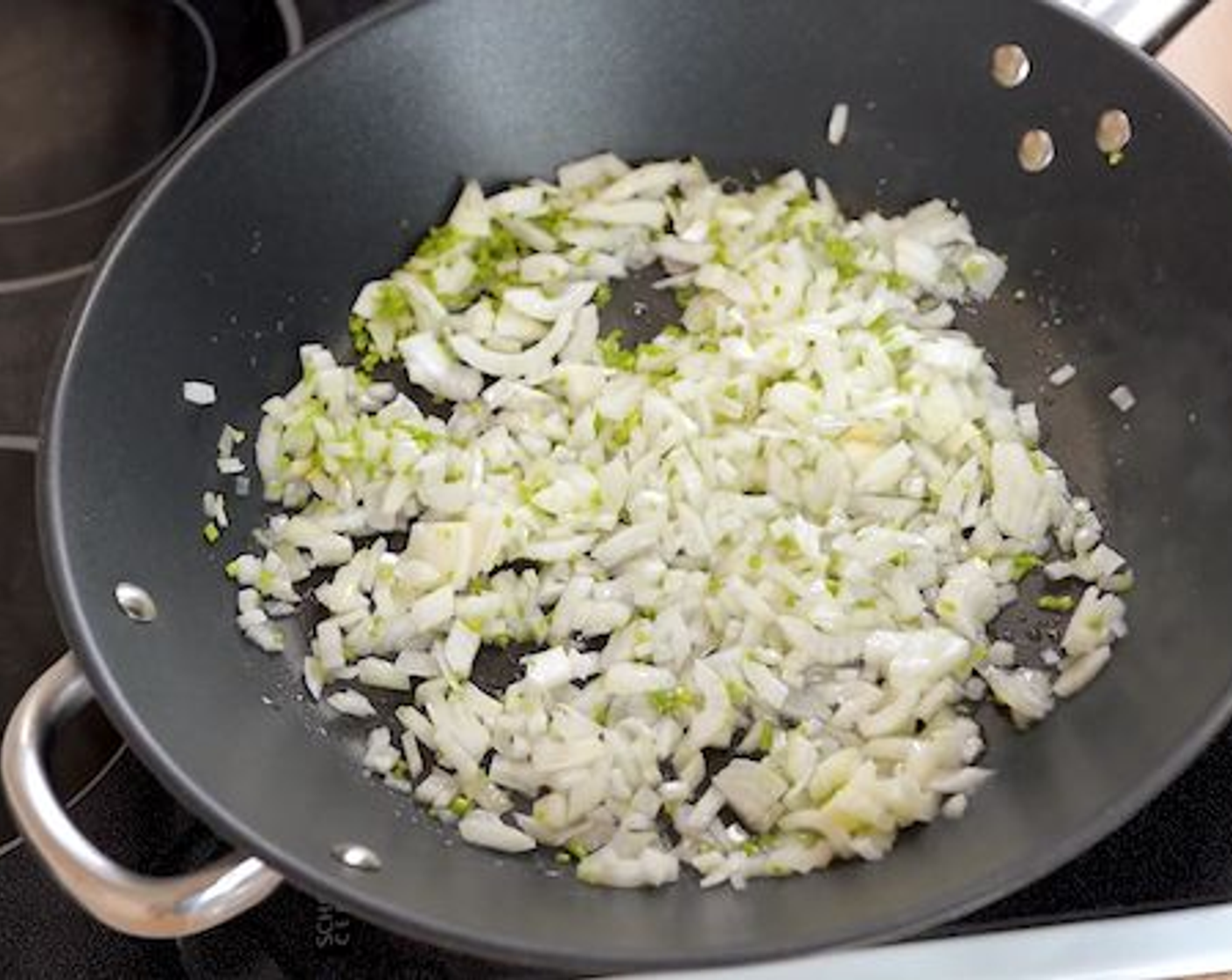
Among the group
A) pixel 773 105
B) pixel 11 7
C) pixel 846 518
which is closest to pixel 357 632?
pixel 846 518

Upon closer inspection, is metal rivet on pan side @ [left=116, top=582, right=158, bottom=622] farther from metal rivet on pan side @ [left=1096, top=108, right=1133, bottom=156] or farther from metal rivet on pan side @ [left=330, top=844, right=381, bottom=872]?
metal rivet on pan side @ [left=1096, top=108, right=1133, bottom=156]

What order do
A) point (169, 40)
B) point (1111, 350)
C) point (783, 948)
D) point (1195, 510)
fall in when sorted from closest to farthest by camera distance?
point (783, 948)
point (1195, 510)
point (1111, 350)
point (169, 40)

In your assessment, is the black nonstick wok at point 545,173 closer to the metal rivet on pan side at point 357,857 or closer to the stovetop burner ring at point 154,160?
the metal rivet on pan side at point 357,857

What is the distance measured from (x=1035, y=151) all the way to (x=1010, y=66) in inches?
2.4

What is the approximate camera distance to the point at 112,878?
2.95 feet

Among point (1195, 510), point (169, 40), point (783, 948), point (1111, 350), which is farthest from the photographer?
point (169, 40)

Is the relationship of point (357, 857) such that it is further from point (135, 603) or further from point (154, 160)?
point (154, 160)

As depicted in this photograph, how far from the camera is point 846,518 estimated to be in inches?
47.6

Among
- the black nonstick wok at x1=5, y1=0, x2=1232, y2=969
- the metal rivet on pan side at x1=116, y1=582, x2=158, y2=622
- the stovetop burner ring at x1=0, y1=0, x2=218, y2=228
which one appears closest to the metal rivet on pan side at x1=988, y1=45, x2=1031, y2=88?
the black nonstick wok at x1=5, y1=0, x2=1232, y2=969

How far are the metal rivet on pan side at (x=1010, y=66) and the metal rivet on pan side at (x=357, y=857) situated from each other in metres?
0.68

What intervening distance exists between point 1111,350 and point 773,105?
11.8 inches

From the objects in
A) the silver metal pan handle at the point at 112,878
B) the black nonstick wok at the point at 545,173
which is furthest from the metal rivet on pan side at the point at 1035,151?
the silver metal pan handle at the point at 112,878

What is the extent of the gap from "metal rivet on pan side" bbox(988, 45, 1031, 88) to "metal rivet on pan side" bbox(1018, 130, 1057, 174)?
0.04 metres

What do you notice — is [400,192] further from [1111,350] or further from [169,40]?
[1111,350]
